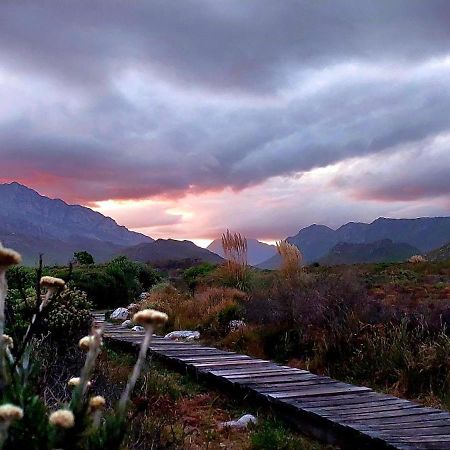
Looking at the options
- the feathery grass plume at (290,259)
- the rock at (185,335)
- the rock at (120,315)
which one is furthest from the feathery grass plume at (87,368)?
the rock at (120,315)

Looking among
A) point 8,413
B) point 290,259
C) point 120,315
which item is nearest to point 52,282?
point 8,413

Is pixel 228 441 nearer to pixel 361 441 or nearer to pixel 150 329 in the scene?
pixel 361 441

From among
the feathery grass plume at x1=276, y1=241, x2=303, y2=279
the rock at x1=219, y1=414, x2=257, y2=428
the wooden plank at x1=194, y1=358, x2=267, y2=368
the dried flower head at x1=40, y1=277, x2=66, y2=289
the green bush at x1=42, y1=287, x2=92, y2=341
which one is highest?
the feathery grass plume at x1=276, y1=241, x2=303, y2=279

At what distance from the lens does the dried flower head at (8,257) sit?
6.82 feet

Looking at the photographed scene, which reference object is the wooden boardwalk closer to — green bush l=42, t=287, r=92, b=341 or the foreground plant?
green bush l=42, t=287, r=92, b=341

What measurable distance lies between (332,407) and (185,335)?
5699 mm

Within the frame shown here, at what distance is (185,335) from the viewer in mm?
10820

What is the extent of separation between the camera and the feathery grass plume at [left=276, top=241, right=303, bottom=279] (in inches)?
553

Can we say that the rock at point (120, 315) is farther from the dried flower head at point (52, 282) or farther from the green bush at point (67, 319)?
the dried flower head at point (52, 282)

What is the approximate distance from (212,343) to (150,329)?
26.2ft

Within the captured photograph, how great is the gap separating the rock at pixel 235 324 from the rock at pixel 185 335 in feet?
1.99

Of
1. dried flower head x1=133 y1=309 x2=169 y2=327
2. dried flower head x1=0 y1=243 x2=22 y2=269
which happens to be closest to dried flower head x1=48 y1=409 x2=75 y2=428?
dried flower head x1=133 y1=309 x2=169 y2=327

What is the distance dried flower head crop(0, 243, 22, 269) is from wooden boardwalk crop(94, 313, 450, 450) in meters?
3.11

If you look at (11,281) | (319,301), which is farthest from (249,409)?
(11,281)
